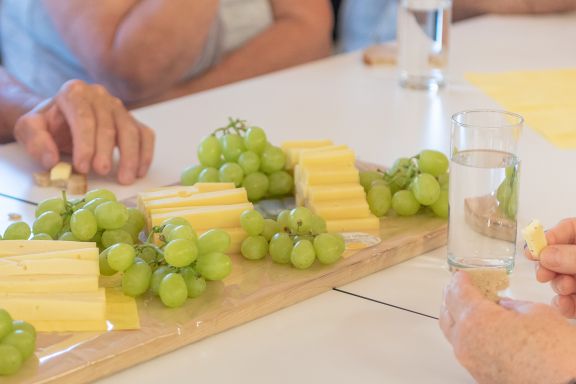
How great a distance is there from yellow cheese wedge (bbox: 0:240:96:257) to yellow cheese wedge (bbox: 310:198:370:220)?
32cm

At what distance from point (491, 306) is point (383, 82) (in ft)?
4.01

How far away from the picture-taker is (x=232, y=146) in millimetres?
1325

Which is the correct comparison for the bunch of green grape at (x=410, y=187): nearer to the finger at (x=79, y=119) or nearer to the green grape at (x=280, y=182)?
the green grape at (x=280, y=182)

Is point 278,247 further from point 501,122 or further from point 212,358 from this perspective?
point 501,122

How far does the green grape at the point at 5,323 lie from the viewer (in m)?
0.89

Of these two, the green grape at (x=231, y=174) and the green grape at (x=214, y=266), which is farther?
the green grape at (x=231, y=174)

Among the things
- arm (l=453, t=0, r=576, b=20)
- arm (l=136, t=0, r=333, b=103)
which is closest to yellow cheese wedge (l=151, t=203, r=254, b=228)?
arm (l=136, t=0, r=333, b=103)

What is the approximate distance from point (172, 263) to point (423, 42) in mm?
1103

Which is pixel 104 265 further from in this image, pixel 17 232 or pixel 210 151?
pixel 210 151

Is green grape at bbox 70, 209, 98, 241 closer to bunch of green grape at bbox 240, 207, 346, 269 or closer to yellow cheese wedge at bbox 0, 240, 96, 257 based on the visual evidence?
yellow cheese wedge at bbox 0, 240, 96, 257

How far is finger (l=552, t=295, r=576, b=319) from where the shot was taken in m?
1.02

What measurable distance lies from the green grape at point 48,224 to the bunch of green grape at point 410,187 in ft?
1.35

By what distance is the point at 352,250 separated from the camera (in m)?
1.18

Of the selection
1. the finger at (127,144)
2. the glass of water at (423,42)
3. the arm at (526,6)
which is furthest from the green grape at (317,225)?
the arm at (526,6)
